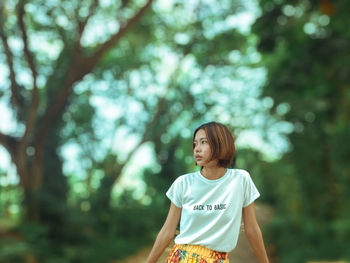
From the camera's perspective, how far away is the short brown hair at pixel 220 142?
2.14 metres

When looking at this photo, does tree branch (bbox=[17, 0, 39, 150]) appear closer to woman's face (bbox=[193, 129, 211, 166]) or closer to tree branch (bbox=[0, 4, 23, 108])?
tree branch (bbox=[0, 4, 23, 108])

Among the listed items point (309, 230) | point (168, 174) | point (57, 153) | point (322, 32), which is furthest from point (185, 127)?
point (322, 32)

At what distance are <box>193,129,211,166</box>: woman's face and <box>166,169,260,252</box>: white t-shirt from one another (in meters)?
0.10

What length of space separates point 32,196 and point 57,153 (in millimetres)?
4007

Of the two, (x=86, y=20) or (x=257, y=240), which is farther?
(x=86, y=20)

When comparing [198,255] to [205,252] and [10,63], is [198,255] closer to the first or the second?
[205,252]

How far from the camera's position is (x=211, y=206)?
2.17 m

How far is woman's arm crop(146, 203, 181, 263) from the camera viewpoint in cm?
225

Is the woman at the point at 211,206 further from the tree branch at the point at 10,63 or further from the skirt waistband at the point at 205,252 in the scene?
the tree branch at the point at 10,63

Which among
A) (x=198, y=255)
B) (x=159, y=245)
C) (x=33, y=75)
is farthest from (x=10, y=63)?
(x=198, y=255)

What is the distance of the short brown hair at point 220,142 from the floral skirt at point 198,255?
0.42 m

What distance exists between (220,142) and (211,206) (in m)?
0.28

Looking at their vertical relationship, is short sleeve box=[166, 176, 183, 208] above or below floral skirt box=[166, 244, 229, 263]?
above

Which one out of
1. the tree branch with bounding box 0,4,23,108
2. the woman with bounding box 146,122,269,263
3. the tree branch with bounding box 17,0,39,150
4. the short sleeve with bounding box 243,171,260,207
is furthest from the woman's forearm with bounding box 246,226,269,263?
the tree branch with bounding box 0,4,23,108
